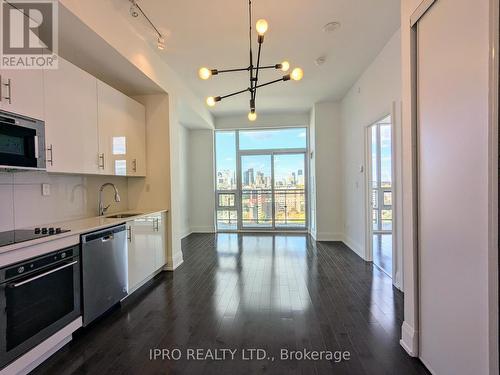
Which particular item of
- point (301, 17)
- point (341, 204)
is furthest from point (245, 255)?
point (301, 17)

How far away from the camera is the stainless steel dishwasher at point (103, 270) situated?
7.70ft

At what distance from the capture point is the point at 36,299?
186 cm

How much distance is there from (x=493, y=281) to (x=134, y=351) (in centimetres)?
243

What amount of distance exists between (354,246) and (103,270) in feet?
14.1

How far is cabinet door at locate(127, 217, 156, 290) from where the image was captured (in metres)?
3.09

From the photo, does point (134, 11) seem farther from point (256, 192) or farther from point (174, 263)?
point (256, 192)

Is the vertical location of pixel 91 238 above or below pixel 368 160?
below

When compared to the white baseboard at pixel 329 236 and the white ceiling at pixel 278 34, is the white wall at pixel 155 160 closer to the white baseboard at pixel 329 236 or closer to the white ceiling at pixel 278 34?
the white ceiling at pixel 278 34

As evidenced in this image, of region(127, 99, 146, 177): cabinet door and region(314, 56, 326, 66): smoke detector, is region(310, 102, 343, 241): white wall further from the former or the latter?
region(127, 99, 146, 177): cabinet door

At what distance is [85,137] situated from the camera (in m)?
2.74

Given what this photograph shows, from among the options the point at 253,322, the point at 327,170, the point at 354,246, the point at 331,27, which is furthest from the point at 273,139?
the point at 253,322

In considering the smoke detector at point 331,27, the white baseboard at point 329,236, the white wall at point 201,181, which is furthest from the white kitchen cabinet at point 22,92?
the white baseboard at point 329,236

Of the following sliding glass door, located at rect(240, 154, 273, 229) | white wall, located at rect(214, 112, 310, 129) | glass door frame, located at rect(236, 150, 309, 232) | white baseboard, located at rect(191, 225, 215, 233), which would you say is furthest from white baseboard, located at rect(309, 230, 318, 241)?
white wall, located at rect(214, 112, 310, 129)

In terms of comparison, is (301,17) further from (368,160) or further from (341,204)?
(341,204)
